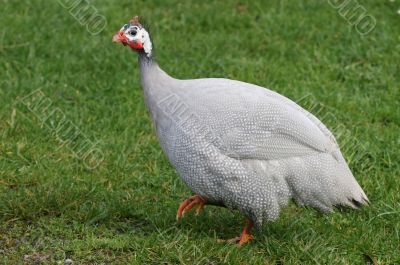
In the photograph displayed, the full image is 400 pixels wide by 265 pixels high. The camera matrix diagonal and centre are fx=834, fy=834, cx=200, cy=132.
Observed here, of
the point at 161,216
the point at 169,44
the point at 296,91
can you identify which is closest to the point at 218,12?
the point at 169,44

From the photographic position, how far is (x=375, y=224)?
459 centimetres

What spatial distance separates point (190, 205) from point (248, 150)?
618mm

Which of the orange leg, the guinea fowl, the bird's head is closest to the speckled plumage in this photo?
the guinea fowl

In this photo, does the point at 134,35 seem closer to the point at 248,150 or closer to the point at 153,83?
the point at 153,83

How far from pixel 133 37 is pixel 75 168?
4.16ft

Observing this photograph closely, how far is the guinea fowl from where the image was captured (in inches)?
158

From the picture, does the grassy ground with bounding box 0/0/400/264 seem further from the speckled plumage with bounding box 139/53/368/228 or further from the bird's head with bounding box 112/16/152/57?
the bird's head with bounding box 112/16/152/57

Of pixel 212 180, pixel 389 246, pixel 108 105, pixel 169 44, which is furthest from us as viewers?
pixel 169 44

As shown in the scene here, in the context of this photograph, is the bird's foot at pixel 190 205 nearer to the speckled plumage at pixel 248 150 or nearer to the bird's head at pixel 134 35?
the speckled plumage at pixel 248 150

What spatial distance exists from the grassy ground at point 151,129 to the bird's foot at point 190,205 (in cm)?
5

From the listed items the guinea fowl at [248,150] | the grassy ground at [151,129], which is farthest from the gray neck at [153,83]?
the grassy ground at [151,129]

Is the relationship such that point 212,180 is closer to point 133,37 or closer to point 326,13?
point 133,37

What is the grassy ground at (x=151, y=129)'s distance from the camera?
4.28 metres

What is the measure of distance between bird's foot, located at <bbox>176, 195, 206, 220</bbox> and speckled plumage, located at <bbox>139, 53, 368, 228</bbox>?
0.31 meters
